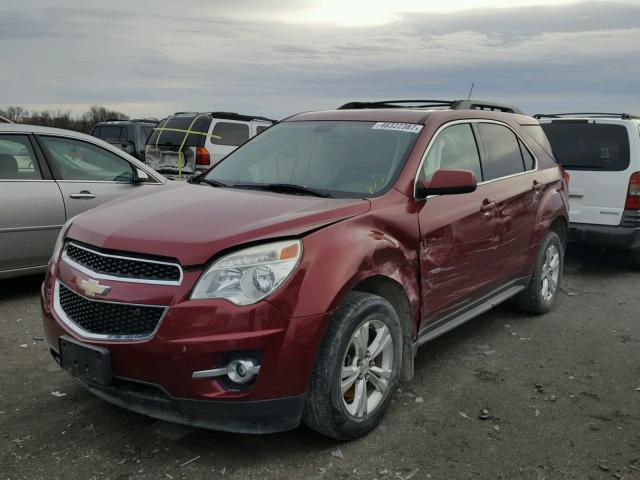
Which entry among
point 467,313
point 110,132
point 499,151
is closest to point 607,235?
point 499,151

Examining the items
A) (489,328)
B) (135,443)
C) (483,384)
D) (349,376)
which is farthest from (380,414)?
(489,328)

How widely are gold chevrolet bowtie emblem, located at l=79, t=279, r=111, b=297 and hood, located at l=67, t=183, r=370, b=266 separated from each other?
0.60 ft

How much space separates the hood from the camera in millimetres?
2949

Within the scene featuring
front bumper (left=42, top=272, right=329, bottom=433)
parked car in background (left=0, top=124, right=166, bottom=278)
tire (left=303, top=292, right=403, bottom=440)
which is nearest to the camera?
front bumper (left=42, top=272, right=329, bottom=433)

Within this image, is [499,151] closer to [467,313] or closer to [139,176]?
[467,313]

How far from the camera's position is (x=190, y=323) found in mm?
2799

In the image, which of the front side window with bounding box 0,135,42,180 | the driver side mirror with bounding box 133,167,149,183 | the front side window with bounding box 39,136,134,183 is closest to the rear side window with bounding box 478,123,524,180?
the driver side mirror with bounding box 133,167,149,183

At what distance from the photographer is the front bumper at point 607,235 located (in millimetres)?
7199

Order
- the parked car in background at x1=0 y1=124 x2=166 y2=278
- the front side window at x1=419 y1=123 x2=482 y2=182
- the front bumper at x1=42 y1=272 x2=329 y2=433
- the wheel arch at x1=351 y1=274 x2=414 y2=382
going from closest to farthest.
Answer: the front bumper at x1=42 y1=272 x2=329 y2=433 → the wheel arch at x1=351 y1=274 x2=414 y2=382 → the front side window at x1=419 y1=123 x2=482 y2=182 → the parked car in background at x1=0 y1=124 x2=166 y2=278

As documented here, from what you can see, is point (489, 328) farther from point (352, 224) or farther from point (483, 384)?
point (352, 224)

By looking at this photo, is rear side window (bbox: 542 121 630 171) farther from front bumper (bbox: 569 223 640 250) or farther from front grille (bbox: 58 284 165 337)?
front grille (bbox: 58 284 165 337)

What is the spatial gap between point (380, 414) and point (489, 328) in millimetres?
2270

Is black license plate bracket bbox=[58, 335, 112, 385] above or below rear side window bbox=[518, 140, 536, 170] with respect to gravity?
below

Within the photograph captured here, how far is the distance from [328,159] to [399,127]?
524mm
